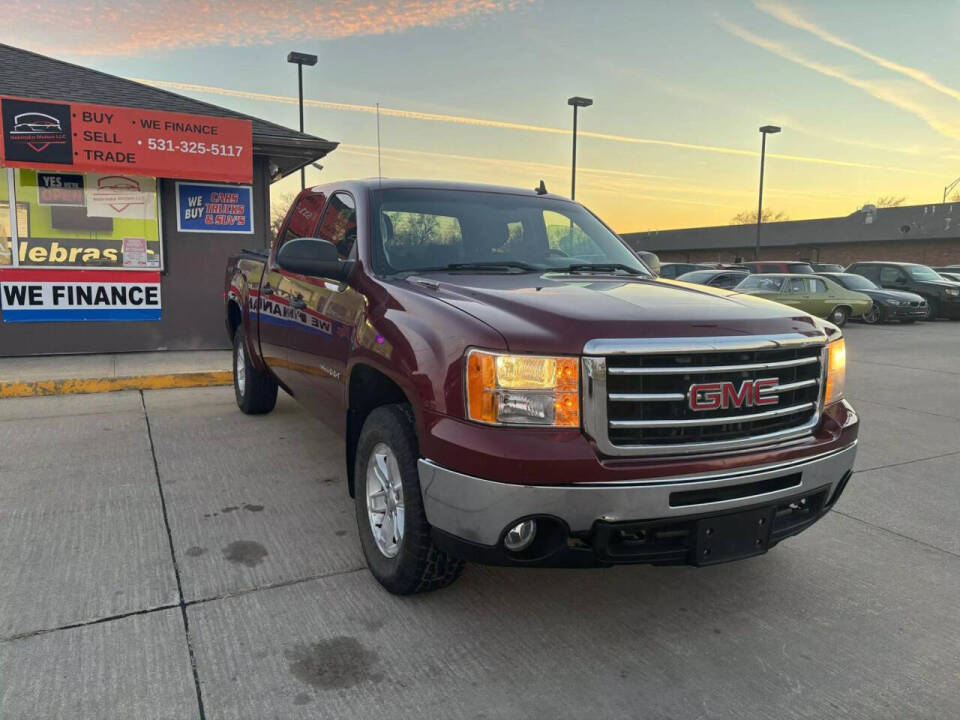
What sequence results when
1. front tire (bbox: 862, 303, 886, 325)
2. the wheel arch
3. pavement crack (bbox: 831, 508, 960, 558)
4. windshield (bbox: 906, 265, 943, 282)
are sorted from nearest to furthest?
the wheel arch
pavement crack (bbox: 831, 508, 960, 558)
front tire (bbox: 862, 303, 886, 325)
windshield (bbox: 906, 265, 943, 282)

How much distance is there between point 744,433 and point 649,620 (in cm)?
93

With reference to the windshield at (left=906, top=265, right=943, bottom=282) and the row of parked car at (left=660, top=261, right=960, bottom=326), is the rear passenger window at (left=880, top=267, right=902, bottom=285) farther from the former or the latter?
the windshield at (left=906, top=265, right=943, bottom=282)

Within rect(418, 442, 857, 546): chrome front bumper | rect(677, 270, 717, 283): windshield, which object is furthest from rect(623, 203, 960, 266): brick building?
rect(418, 442, 857, 546): chrome front bumper

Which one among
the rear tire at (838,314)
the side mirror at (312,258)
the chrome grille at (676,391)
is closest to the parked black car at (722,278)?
the rear tire at (838,314)

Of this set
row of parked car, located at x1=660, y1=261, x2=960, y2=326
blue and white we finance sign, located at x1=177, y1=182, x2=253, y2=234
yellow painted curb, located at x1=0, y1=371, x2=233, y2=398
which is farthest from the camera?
row of parked car, located at x1=660, y1=261, x2=960, y2=326

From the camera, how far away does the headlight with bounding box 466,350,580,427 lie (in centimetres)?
247

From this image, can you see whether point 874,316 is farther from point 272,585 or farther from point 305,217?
point 272,585

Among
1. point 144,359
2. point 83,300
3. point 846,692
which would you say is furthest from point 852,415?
point 83,300

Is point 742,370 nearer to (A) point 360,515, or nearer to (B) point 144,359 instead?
(A) point 360,515

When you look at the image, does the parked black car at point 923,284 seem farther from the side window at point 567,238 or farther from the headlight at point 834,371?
the headlight at point 834,371

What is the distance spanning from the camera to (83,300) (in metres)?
8.98

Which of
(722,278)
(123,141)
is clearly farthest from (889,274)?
(123,141)

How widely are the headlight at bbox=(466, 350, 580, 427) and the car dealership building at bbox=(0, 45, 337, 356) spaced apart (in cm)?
747

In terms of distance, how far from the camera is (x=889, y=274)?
2073 centimetres
